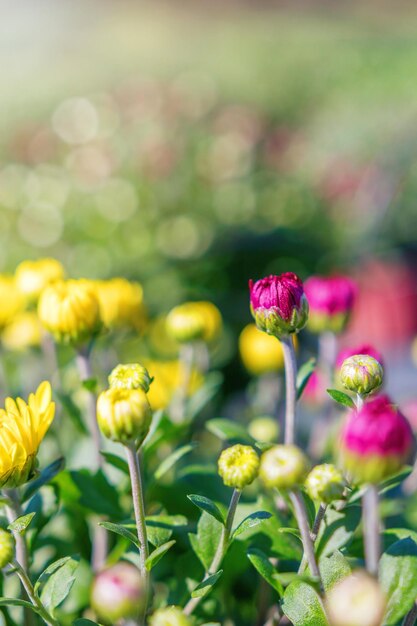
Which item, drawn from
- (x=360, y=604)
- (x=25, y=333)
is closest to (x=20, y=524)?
(x=360, y=604)

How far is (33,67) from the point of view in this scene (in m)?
6.92

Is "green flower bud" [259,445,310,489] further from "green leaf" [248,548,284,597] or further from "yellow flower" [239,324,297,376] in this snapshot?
"yellow flower" [239,324,297,376]

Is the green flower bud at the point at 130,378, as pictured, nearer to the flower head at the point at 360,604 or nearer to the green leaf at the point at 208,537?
the green leaf at the point at 208,537

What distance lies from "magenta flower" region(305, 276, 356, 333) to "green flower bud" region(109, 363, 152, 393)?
30 centimetres

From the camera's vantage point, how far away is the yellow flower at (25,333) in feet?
3.32

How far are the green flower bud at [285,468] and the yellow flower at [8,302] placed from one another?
22.6 inches

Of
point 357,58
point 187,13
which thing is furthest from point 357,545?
point 187,13

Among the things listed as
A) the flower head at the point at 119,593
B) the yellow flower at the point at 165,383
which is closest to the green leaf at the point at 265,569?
the flower head at the point at 119,593

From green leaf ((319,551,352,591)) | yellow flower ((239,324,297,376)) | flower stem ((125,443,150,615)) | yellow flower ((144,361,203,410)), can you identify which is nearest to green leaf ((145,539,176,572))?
flower stem ((125,443,150,615))

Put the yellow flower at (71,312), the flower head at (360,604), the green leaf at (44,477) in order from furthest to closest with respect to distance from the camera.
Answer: the yellow flower at (71,312), the green leaf at (44,477), the flower head at (360,604)

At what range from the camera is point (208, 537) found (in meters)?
0.55

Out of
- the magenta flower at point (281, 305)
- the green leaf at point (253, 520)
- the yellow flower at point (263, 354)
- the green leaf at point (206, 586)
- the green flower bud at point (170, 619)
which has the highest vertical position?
the magenta flower at point (281, 305)

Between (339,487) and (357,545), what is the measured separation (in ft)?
0.64

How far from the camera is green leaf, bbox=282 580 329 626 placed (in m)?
0.47
